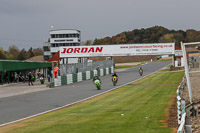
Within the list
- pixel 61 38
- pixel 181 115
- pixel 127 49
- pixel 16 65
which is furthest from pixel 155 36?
pixel 181 115

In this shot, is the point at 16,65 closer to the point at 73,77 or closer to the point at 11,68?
the point at 11,68

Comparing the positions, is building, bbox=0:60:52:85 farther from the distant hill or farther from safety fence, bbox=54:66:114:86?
the distant hill

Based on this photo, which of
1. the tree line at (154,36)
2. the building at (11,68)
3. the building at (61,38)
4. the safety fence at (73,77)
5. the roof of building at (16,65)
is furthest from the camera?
the tree line at (154,36)

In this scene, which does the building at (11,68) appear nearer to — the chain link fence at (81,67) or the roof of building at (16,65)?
the roof of building at (16,65)

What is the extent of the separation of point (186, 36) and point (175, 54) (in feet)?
421

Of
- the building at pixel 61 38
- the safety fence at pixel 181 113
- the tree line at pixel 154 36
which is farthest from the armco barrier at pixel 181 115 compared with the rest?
the tree line at pixel 154 36

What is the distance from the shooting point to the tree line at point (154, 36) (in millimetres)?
178500

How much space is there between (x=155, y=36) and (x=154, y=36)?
0.68 meters

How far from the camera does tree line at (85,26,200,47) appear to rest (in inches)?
7028

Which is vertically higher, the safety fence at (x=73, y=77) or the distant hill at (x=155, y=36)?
the distant hill at (x=155, y=36)

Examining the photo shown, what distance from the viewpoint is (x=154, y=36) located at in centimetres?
18938

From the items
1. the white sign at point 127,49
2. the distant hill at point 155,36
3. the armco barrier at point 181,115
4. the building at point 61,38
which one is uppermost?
the distant hill at point 155,36

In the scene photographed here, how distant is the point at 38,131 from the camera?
11.1m

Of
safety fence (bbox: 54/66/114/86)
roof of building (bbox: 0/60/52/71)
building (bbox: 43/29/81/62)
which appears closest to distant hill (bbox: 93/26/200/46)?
building (bbox: 43/29/81/62)
